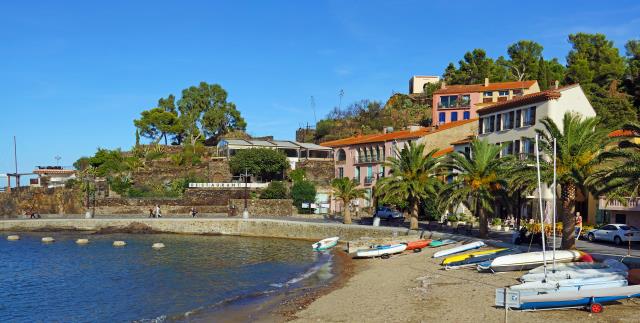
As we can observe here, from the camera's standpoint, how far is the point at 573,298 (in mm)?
22031

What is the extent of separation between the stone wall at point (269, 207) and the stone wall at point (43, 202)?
24386 mm

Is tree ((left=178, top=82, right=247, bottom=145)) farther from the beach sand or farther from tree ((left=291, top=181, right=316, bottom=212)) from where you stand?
the beach sand

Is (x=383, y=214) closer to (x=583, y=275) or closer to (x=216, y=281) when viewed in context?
(x=216, y=281)

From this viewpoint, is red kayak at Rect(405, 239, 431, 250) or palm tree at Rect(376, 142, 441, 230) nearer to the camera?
red kayak at Rect(405, 239, 431, 250)

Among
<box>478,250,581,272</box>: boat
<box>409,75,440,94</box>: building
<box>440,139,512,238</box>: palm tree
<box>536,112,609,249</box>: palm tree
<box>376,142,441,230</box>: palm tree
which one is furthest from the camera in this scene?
<box>409,75,440,94</box>: building

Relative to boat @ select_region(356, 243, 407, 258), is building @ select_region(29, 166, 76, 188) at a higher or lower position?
higher

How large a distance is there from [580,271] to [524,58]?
85.9 m

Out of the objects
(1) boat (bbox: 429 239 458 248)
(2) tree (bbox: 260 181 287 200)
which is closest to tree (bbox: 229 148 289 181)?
(2) tree (bbox: 260 181 287 200)

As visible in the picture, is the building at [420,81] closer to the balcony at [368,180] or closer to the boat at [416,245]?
the balcony at [368,180]

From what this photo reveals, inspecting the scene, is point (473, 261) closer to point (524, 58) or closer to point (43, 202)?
point (43, 202)

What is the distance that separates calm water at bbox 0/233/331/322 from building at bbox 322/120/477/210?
2105 centimetres

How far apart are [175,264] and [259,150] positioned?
42.3 meters

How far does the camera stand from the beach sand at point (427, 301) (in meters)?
21.6

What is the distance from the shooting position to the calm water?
95.1 ft
